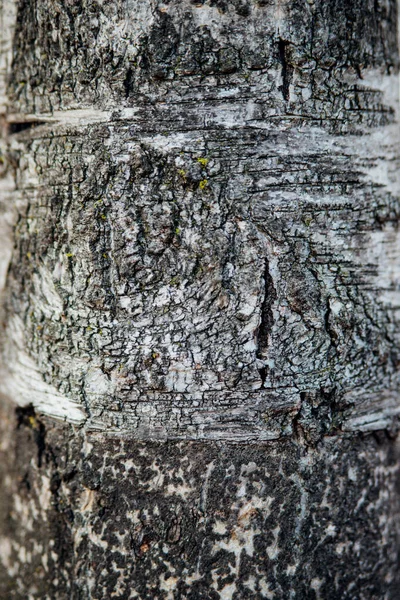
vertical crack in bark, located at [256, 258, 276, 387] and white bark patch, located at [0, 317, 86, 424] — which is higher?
vertical crack in bark, located at [256, 258, 276, 387]

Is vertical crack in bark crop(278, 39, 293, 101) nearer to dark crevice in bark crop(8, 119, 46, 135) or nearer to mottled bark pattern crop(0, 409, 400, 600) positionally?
dark crevice in bark crop(8, 119, 46, 135)

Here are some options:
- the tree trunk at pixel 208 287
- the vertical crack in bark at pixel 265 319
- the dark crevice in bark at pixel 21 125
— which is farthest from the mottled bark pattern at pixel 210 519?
the dark crevice in bark at pixel 21 125

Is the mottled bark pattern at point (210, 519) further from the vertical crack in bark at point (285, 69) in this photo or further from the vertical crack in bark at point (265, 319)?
the vertical crack in bark at point (285, 69)

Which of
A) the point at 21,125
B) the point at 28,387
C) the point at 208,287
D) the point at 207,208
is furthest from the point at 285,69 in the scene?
the point at 28,387

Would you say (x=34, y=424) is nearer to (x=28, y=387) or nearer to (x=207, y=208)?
(x=28, y=387)

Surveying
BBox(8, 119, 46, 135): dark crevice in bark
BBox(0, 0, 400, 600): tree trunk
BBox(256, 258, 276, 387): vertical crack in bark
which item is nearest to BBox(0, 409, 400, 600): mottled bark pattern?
BBox(0, 0, 400, 600): tree trunk

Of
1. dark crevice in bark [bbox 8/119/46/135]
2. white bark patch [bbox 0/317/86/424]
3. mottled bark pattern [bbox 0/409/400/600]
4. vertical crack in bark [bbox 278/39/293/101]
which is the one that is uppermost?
vertical crack in bark [bbox 278/39/293/101]

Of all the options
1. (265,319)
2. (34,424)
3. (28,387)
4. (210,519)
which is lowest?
(210,519)

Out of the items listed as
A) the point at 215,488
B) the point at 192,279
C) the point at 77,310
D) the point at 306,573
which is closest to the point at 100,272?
the point at 77,310
